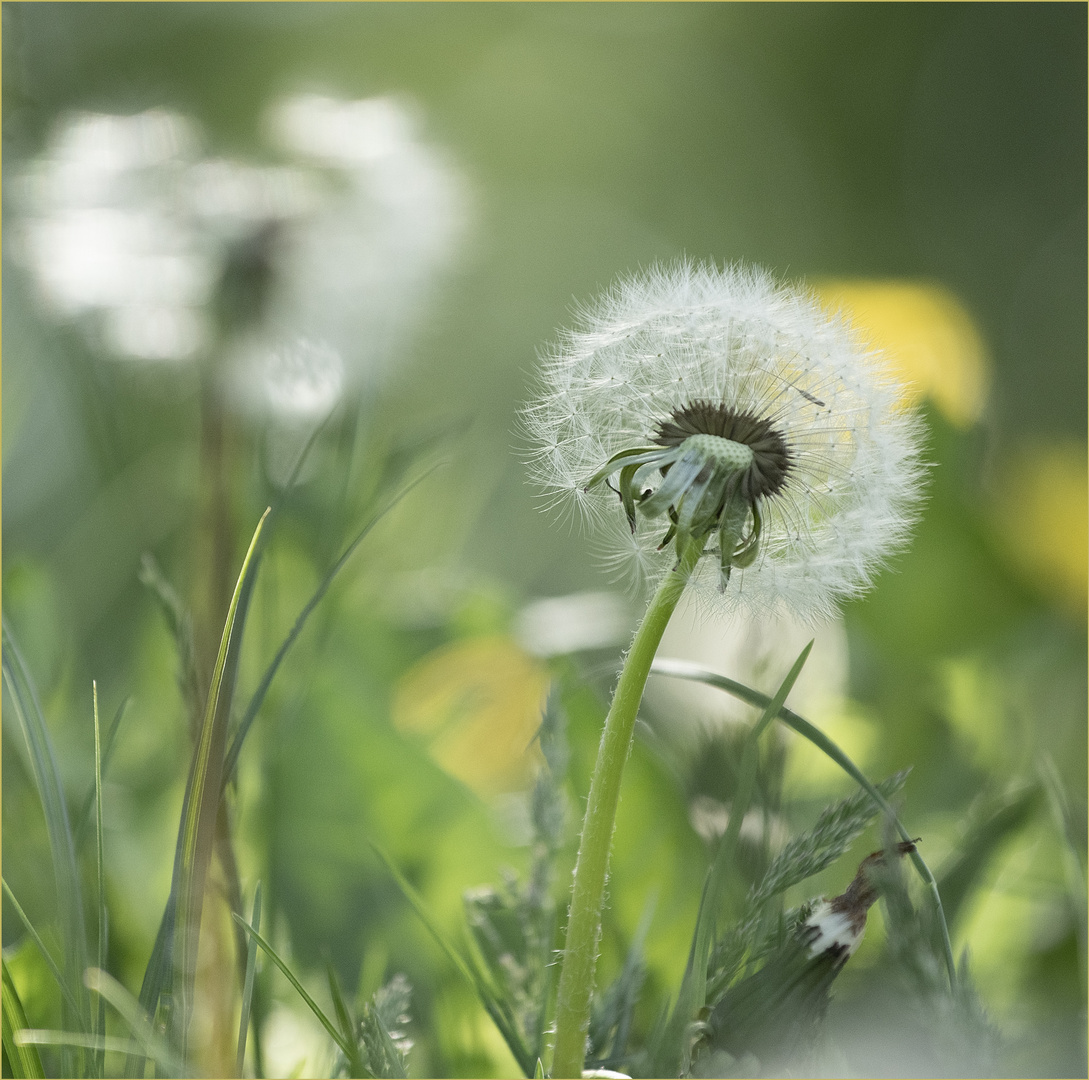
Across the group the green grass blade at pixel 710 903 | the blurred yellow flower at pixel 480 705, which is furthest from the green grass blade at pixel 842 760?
the blurred yellow flower at pixel 480 705

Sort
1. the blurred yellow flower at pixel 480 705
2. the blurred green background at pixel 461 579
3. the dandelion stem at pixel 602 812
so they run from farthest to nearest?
the blurred yellow flower at pixel 480 705, the blurred green background at pixel 461 579, the dandelion stem at pixel 602 812

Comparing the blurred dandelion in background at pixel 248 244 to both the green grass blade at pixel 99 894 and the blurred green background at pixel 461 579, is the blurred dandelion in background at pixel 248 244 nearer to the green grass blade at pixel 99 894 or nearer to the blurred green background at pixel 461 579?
the blurred green background at pixel 461 579

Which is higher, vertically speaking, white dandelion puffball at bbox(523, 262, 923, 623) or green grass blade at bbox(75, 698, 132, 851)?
white dandelion puffball at bbox(523, 262, 923, 623)

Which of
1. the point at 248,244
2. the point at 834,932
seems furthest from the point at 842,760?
the point at 248,244

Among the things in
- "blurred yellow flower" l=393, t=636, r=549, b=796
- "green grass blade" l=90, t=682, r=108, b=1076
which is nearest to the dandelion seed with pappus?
"green grass blade" l=90, t=682, r=108, b=1076

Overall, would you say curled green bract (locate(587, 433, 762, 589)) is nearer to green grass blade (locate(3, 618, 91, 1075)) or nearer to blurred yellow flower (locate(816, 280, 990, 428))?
green grass blade (locate(3, 618, 91, 1075))

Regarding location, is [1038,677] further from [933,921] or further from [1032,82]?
[1032,82]

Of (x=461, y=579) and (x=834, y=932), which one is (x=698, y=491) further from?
(x=461, y=579)
